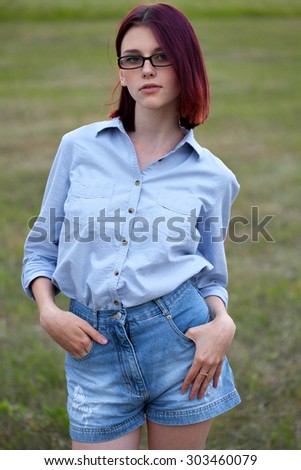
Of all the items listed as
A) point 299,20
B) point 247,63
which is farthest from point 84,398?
point 299,20

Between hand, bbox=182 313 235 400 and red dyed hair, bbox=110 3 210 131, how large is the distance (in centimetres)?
59

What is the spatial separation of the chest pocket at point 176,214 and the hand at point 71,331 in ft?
1.05

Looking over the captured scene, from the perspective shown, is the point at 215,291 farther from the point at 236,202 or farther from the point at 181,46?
the point at 236,202

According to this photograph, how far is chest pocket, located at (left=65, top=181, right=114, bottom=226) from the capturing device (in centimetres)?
202

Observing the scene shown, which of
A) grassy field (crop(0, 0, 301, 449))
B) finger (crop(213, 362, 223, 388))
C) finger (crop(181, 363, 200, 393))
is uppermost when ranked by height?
finger (crop(181, 363, 200, 393))

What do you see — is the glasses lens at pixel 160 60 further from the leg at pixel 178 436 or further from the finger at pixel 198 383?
the leg at pixel 178 436

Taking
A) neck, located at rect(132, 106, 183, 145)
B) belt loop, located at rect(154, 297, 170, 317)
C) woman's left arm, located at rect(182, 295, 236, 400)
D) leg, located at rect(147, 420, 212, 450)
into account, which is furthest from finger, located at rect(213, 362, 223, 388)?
neck, located at rect(132, 106, 183, 145)

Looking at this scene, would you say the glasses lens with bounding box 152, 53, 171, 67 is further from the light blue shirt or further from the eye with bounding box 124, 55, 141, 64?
the light blue shirt

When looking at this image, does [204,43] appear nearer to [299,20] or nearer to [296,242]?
[299,20]

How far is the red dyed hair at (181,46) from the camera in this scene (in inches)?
78.4

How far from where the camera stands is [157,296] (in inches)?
78.7

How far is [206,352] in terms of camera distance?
204 cm

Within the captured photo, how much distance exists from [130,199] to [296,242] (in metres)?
4.36

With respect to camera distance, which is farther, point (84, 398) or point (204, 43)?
point (204, 43)
